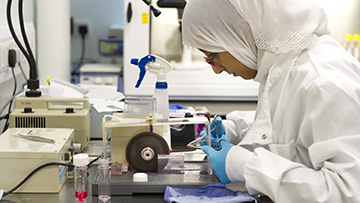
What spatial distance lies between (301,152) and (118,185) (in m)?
0.50

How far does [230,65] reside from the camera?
3.65 ft

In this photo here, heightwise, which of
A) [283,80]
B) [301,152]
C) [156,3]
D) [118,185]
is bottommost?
[118,185]

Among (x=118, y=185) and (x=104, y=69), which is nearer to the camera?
(x=118, y=185)

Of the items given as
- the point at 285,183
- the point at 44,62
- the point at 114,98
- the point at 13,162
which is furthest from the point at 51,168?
the point at 44,62

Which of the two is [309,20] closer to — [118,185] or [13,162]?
[118,185]

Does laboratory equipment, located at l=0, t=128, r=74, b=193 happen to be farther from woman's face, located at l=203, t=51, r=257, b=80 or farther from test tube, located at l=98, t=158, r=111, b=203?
woman's face, located at l=203, t=51, r=257, b=80

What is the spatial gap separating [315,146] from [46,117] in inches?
35.0

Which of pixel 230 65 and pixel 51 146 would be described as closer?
pixel 51 146

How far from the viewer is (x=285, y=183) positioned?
0.81 metres

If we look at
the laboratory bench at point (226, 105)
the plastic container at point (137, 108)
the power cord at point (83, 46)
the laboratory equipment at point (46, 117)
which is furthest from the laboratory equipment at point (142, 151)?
the power cord at point (83, 46)

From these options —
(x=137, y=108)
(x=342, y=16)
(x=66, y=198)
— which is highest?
(x=342, y=16)

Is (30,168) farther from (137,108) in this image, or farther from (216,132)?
(216,132)

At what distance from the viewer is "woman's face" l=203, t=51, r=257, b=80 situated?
1093mm

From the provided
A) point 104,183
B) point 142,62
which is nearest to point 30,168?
point 104,183
